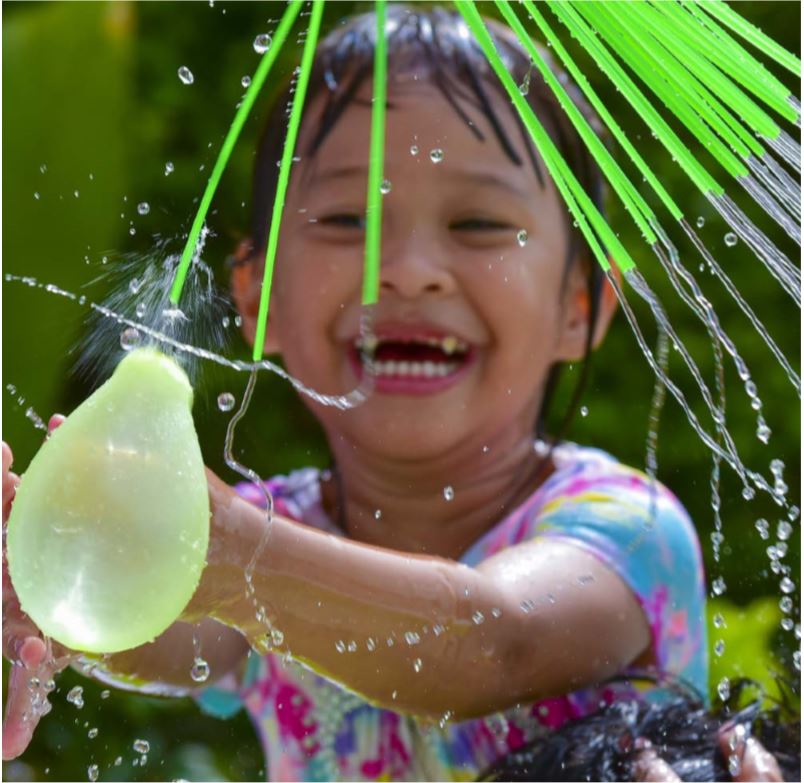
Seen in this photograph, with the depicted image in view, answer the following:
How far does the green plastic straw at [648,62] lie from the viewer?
3.43ft

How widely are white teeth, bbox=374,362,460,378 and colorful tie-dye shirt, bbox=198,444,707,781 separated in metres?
0.19

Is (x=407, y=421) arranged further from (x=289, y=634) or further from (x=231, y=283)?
(x=289, y=634)

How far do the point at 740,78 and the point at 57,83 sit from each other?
1.74 m

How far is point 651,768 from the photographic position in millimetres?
1339

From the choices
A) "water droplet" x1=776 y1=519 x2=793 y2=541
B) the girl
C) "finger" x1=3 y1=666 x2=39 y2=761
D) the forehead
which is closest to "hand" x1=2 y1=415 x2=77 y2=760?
"finger" x1=3 y1=666 x2=39 y2=761

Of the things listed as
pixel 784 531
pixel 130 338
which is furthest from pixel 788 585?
pixel 130 338

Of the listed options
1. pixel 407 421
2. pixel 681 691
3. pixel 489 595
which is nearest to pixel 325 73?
pixel 407 421

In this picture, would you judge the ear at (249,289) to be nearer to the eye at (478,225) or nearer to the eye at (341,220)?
the eye at (341,220)

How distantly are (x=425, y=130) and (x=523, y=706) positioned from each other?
629 millimetres

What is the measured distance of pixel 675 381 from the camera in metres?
2.50

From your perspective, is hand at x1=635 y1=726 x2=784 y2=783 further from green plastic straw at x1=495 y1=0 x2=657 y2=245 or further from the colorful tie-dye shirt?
green plastic straw at x1=495 y1=0 x2=657 y2=245

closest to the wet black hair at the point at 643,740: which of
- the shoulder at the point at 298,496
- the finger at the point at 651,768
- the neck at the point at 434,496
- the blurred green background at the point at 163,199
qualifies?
the finger at the point at 651,768

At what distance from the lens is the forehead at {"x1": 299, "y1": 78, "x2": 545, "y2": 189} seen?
58.2 inches

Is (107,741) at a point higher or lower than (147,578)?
lower
